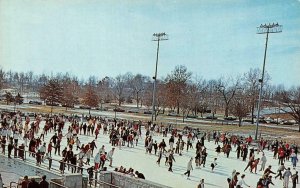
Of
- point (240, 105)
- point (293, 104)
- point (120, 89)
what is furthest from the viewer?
point (120, 89)

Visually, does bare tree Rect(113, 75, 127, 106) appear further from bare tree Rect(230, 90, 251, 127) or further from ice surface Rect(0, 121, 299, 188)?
ice surface Rect(0, 121, 299, 188)

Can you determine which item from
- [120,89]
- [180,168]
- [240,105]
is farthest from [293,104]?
[120,89]

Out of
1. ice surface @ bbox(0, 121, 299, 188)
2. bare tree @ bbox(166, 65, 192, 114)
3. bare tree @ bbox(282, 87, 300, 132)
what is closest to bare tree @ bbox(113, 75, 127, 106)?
bare tree @ bbox(166, 65, 192, 114)

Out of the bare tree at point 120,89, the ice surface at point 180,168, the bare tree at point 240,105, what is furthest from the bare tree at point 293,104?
the bare tree at point 120,89

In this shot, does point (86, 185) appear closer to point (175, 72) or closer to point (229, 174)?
point (229, 174)

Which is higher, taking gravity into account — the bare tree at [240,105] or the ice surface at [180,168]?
the bare tree at [240,105]

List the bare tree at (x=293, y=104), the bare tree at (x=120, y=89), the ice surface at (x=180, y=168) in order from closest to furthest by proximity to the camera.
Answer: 1. the ice surface at (x=180, y=168)
2. the bare tree at (x=293, y=104)
3. the bare tree at (x=120, y=89)

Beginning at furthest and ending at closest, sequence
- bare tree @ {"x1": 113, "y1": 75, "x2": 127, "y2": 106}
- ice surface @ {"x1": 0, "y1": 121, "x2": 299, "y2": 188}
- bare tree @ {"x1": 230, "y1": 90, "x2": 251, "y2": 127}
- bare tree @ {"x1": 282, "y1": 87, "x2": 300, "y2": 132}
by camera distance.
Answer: bare tree @ {"x1": 113, "y1": 75, "x2": 127, "y2": 106}, bare tree @ {"x1": 282, "y1": 87, "x2": 300, "y2": 132}, bare tree @ {"x1": 230, "y1": 90, "x2": 251, "y2": 127}, ice surface @ {"x1": 0, "y1": 121, "x2": 299, "y2": 188}

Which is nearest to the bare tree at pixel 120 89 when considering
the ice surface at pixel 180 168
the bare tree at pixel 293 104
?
the bare tree at pixel 293 104

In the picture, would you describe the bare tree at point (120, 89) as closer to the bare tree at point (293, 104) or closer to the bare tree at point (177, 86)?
the bare tree at point (177, 86)

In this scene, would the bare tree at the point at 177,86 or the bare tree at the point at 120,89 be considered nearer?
the bare tree at the point at 177,86

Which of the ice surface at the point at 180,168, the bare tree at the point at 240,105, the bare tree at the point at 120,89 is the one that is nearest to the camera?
the ice surface at the point at 180,168

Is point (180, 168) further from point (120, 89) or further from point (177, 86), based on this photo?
point (120, 89)

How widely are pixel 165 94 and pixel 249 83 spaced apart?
1758 centimetres
